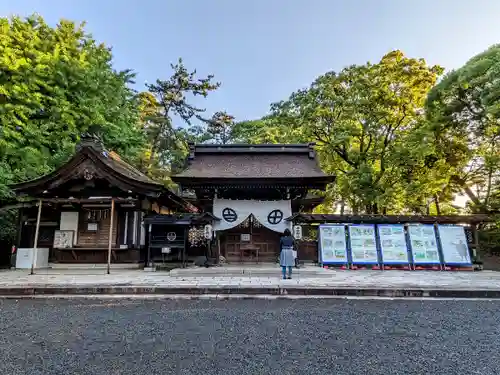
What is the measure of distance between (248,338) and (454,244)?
1098 centimetres

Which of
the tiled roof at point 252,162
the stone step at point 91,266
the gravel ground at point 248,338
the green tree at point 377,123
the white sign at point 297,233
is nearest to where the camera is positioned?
the gravel ground at point 248,338

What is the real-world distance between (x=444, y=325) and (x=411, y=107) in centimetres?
1470

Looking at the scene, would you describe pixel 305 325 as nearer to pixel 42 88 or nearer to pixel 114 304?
pixel 114 304

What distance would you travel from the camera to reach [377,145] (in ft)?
56.9

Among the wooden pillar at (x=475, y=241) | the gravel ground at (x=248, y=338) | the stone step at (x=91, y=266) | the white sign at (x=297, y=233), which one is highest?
the white sign at (x=297, y=233)

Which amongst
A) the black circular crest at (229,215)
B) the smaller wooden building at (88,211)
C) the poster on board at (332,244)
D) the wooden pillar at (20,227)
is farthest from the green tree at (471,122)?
the wooden pillar at (20,227)

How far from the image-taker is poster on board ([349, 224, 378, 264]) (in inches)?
457

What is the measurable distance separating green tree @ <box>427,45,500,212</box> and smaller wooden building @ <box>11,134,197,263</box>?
1373 centimetres

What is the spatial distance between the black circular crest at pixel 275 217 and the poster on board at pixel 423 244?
4.97 m

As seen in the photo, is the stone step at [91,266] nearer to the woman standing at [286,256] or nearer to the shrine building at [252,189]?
the shrine building at [252,189]

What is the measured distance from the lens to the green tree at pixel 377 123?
1608 cm

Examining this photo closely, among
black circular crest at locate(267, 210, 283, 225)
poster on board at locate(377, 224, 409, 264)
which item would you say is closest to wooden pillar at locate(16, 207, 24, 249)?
black circular crest at locate(267, 210, 283, 225)

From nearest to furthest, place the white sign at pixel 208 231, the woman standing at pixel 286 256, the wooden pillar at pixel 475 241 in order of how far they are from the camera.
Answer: the woman standing at pixel 286 256
the white sign at pixel 208 231
the wooden pillar at pixel 475 241

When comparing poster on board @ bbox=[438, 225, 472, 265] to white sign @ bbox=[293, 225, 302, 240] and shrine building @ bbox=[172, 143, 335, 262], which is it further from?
white sign @ bbox=[293, 225, 302, 240]
